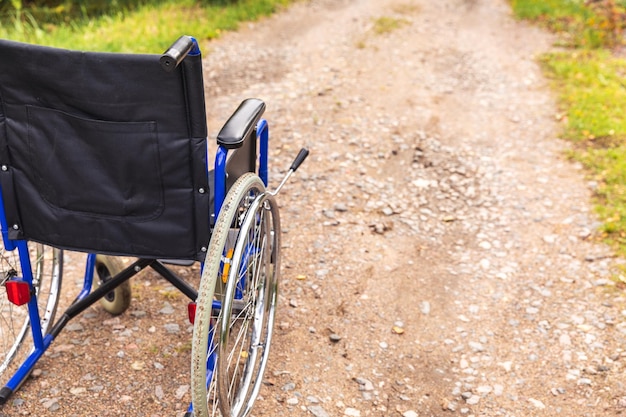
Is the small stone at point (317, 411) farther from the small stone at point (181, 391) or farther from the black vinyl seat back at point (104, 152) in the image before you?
the black vinyl seat back at point (104, 152)

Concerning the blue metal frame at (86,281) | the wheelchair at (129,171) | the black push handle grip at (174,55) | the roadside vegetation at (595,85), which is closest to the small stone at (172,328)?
the blue metal frame at (86,281)

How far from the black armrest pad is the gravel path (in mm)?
1160

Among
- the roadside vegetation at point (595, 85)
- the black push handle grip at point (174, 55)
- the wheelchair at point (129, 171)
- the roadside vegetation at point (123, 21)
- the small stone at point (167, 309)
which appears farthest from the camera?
the roadside vegetation at point (123, 21)

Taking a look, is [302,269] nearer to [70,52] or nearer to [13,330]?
[13,330]

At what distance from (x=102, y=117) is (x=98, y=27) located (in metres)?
5.53

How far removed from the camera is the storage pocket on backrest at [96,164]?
2.21 m

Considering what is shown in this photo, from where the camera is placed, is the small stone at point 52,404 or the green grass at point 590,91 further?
the green grass at point 590,91

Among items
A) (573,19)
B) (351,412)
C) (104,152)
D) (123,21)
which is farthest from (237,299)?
(573,19)

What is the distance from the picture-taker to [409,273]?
3.75 m

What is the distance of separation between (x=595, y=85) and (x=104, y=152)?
5127 mm

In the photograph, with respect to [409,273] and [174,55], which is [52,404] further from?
[409,273]

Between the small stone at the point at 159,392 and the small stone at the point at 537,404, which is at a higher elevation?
the small stone at the point at 159,392

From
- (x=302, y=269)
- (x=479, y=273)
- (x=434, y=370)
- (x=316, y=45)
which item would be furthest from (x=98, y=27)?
(x=434, y=370)

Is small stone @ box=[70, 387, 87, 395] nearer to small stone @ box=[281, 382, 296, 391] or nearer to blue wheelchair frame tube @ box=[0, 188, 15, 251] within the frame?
blue wheelchair frame tube @ box=[0, 188, 15, 251]
